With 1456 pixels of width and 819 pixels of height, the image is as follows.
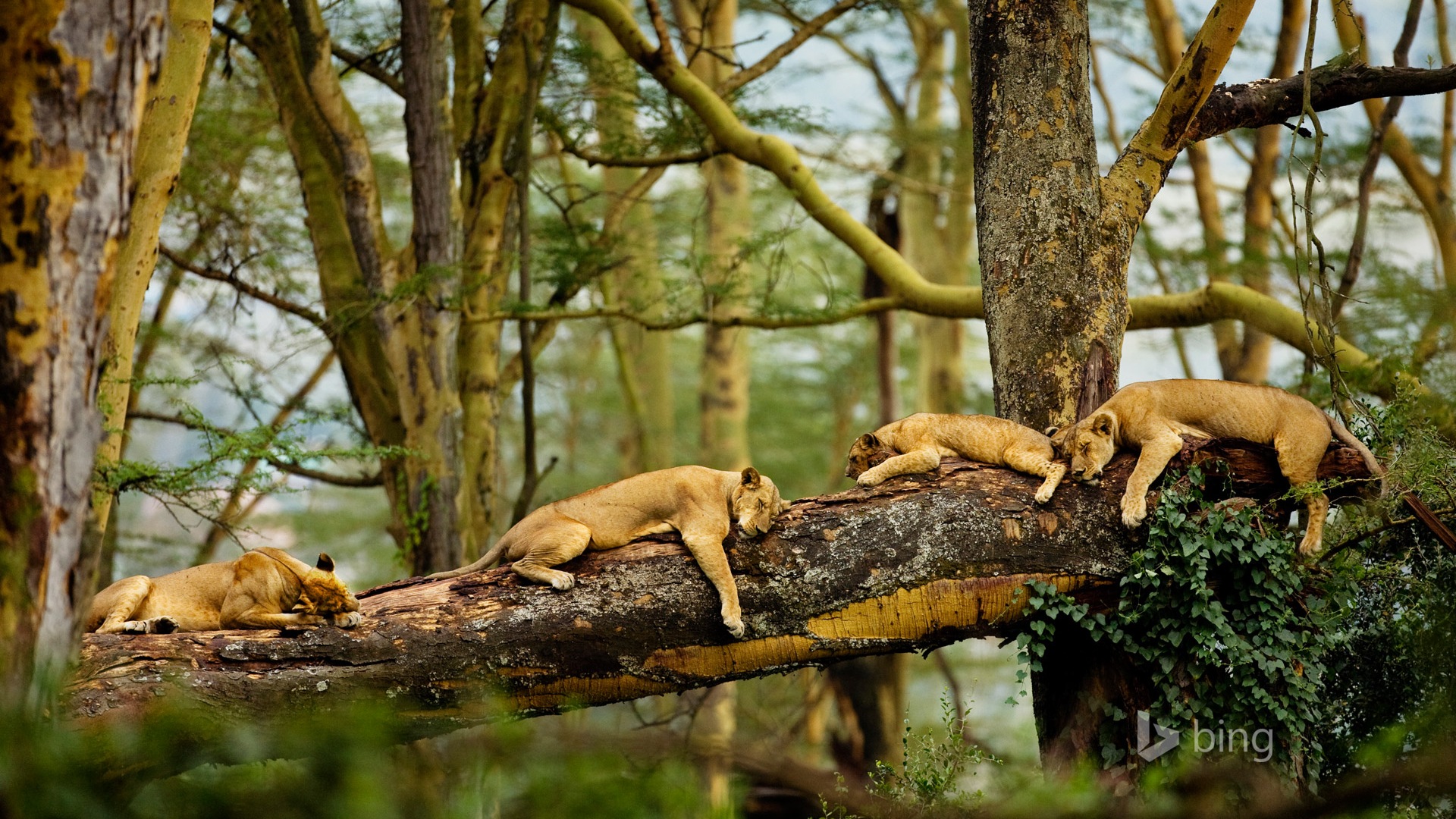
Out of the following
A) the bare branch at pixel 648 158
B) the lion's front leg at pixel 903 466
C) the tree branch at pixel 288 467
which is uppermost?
the bare branch at pixel 648 158

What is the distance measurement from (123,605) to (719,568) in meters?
3.07

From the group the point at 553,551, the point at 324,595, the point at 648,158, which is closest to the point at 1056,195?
the point at 553,551

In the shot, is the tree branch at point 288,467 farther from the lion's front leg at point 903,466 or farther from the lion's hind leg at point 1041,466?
the lion's hind leg at point 1041,466

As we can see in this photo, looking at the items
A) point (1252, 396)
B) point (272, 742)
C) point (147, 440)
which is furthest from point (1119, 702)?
point (147, 440)

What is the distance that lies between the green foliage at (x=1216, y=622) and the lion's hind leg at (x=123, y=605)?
467 centimetres

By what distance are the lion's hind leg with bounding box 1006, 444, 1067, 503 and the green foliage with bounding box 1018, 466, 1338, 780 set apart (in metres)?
0.51

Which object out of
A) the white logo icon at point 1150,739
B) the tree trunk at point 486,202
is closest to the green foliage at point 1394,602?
the white logo icon at point 1150,739

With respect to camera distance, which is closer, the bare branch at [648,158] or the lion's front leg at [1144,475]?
the lion's front leg at [1144,475]

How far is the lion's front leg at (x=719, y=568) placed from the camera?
238 inches

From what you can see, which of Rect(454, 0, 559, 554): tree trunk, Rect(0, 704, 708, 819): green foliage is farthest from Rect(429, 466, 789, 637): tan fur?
Rect(454, 0, 559, 554): tree trunk

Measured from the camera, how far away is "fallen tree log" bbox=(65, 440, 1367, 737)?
5.79 m

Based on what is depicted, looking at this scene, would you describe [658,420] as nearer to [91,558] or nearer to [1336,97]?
[1336,97]

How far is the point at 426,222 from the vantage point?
10.2 m

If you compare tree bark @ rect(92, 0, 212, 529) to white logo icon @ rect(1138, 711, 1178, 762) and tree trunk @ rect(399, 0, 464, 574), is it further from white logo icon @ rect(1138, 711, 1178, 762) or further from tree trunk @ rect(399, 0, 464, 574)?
white logo icon @ rect(1138, 711, 1178, 762)
